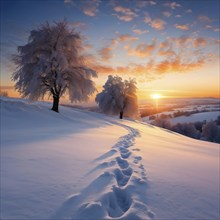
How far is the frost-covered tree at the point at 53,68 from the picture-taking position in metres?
14.0

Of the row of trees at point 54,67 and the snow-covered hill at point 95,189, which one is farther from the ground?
the row of trees at point 54,67

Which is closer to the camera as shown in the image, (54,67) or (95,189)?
(95,189)

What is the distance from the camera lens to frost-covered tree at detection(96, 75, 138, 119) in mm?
31797

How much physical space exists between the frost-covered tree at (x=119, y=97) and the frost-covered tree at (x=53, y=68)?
52.7 ft

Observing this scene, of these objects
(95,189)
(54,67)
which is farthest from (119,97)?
(95,189)

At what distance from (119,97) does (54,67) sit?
62.4 ft

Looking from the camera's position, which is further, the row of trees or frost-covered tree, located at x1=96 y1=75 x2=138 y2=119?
frost-covered tree, located at x1=96 y1=75 x2=138 y2=119

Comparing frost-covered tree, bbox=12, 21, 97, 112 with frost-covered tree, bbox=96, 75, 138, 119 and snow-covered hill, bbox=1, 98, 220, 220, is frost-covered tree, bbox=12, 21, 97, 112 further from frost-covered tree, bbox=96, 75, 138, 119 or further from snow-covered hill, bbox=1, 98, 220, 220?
frost-covered tree, bbox=96, 75, 138, 119

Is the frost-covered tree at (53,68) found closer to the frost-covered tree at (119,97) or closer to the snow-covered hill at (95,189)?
the snow-covered hill at (95,189)

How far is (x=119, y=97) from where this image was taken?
31875 mm

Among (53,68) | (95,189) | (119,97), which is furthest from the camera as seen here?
(119,97)

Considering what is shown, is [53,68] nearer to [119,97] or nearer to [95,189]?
[95,189]

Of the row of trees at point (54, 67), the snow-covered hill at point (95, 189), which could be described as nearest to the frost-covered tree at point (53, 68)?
the row of trees at point (54, 67)

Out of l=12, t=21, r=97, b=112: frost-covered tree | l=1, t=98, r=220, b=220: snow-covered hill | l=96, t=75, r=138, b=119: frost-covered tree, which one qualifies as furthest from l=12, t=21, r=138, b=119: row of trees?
l=96, t=75, r=138, b=119: frost-covered tree
